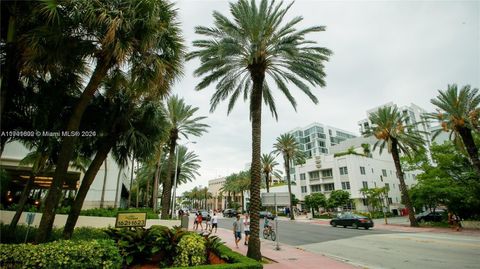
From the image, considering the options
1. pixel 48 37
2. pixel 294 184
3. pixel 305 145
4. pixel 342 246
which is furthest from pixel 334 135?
pixel 48 37

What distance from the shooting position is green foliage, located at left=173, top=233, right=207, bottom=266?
827cm

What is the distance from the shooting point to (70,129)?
841cm

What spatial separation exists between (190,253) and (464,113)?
2848cm

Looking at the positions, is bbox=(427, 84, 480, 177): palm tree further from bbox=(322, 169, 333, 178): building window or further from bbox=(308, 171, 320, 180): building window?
bbox=(308, 171, 320, 180): building window

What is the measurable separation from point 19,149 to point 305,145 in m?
81.3

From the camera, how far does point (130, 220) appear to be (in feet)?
37.6

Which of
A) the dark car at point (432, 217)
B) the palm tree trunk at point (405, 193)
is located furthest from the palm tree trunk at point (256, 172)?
the dark car at point (432, 217)

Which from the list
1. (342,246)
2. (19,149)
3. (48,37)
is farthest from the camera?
(19,149)

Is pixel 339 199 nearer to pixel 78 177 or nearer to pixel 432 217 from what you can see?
pixel 432 217

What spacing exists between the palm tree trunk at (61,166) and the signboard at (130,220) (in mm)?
2990

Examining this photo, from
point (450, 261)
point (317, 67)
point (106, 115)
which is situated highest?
point (317, 67)

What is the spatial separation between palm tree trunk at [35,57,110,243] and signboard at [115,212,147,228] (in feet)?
9.81

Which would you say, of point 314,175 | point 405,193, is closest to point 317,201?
point 314,175

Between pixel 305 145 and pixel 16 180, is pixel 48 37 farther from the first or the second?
pixel 305 145
